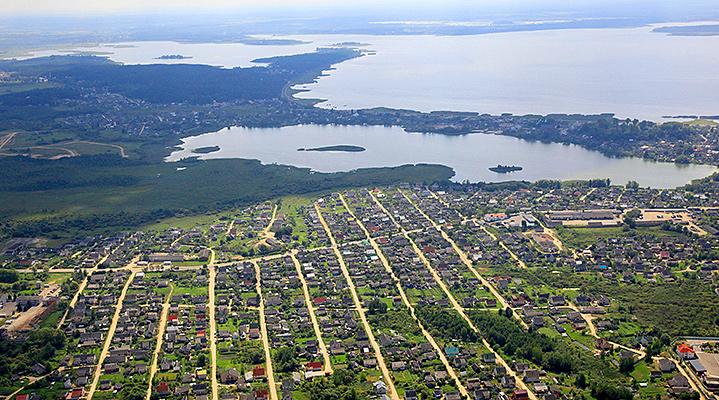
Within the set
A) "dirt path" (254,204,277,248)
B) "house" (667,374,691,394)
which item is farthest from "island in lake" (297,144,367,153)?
"house" (667,374,691,394)

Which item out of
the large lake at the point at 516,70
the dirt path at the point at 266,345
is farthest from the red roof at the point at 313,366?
the large lake at the point at 516,70

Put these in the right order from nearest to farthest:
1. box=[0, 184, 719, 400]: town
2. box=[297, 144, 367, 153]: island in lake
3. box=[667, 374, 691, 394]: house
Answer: box=[667, 374, 691, 394]: house, box=[0, 184, 719, 400]: town, box=[297, 144, 367, 153]: island in lake

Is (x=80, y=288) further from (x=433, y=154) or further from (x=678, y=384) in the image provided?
(x=433, y=154)

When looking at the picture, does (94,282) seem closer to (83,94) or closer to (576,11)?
(83,94)

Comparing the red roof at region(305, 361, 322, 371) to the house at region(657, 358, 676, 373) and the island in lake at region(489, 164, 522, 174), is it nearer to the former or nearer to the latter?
the house at region(657, 358, 676, 373)

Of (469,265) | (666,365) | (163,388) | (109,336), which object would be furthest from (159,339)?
(666,365)
